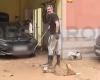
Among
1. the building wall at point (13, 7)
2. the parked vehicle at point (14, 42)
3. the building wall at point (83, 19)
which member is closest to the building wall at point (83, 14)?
the building wall at point (83, 19)

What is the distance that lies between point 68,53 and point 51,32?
7.99ft

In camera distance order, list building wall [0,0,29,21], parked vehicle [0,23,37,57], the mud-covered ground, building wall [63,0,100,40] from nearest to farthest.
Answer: the mud-covered ground → parked vehicle [0,23,37,57] → building wall [63,0,100,40] → building wall [0,0,29,21]

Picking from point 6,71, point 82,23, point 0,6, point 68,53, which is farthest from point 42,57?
point 0,6

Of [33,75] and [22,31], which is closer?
[33,75]

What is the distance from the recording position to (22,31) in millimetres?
15547

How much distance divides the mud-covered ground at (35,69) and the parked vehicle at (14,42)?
341 millimetres

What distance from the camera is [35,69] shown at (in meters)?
12.0

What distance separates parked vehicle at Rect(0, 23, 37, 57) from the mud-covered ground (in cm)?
34

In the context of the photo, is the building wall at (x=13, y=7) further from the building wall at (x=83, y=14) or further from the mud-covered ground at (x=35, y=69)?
the building wall at (x=83, y=14)

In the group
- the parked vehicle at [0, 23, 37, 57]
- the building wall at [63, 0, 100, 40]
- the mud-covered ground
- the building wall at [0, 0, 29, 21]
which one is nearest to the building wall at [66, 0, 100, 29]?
the building wall at [63, 0, 100, 40]

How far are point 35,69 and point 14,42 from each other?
106 inches

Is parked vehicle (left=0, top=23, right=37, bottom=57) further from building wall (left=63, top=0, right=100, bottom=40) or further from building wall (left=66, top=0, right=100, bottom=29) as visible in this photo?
building wall (left=66, top=0, right=100, bottom=29)

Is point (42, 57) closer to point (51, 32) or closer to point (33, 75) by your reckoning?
point (51, 32)

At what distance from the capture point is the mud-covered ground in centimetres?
1056
